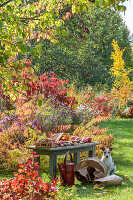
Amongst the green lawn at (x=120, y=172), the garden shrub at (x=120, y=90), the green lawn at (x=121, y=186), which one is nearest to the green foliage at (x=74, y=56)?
the garden shrub at (x=120, y=90)

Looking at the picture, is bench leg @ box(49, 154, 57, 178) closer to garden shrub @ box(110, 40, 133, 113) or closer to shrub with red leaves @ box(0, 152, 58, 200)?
shrub with red leaves @ box(0, 152, 58, 200)

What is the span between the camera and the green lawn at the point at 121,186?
4.47 meters

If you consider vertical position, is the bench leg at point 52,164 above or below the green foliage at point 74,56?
below

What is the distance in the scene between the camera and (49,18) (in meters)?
4.23

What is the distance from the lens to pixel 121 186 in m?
5.14

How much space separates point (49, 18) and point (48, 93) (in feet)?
16.5

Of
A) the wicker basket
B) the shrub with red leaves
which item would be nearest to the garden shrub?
the wicker basket

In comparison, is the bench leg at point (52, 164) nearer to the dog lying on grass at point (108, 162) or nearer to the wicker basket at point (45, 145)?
the wicker basket at point (45, 145)

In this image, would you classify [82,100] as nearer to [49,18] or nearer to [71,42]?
[71,42]

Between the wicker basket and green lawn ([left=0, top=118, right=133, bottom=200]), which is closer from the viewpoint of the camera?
green lawn ([left=0, top=118, right=133, bottom=200])

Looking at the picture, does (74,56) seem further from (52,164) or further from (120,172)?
(52,164)

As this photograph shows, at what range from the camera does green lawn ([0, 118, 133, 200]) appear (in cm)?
447

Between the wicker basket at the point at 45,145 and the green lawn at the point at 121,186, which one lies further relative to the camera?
the wicker basket at the point at 45,145

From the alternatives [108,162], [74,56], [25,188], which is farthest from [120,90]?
[25,188]
